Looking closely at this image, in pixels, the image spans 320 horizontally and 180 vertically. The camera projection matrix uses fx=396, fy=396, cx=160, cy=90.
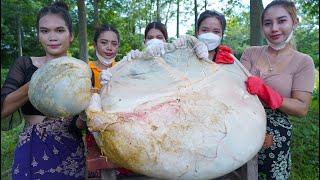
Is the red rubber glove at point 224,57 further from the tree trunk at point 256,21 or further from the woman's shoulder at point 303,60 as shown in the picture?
the tree trunk at point 256,21

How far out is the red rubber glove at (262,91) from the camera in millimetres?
1774

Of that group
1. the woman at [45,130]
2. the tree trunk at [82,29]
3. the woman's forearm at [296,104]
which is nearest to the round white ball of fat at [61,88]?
the woman at [45,130]

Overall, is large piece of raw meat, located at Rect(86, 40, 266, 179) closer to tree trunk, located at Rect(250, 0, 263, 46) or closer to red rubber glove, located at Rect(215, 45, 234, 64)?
red rubber glove, located at Rect(215, 45, 234, 64)

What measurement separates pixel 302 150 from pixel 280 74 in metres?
3.45

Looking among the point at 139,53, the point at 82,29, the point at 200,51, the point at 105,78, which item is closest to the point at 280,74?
the point at 200,51

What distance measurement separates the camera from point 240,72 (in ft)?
6.06

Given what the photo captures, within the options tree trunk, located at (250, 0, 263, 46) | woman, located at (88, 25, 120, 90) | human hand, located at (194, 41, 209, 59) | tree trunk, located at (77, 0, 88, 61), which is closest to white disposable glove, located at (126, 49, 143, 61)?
human hand, located at (194, 41, 209, 59)

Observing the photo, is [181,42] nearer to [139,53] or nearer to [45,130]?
[139,53]

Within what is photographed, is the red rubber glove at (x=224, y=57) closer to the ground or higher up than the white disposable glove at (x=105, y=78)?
higher up

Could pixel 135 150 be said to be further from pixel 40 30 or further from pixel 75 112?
pixel 40 30

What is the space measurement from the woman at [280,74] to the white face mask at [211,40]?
0.29 m

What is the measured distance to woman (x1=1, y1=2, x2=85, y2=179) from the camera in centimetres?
194

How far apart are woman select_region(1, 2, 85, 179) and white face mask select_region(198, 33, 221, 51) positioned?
700 millimetres

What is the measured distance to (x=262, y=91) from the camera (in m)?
1.80
